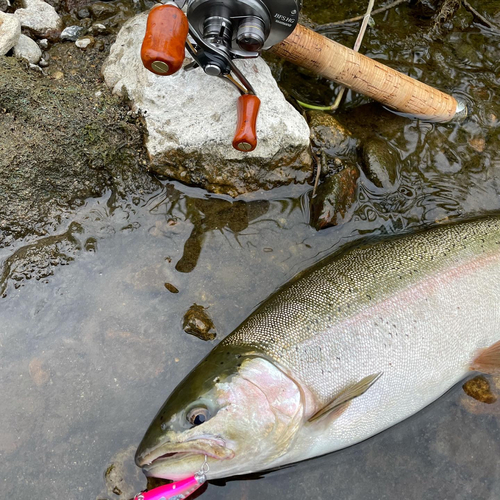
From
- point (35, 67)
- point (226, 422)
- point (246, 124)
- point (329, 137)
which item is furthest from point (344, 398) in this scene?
point (35, 67)

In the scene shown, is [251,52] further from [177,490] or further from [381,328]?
[177,490]

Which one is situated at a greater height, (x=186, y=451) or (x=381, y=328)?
(x=381, y=328)

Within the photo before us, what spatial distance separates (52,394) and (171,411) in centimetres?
82

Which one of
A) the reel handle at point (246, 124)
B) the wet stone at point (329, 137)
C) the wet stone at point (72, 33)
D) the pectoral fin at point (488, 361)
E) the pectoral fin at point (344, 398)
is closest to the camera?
the pectoral fin at point (344, 398)

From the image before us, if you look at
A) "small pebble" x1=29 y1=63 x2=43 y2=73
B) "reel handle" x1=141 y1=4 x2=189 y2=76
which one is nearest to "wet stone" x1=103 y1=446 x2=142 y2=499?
"reel handle" x1=141 y1=4 x2=189 y2=76

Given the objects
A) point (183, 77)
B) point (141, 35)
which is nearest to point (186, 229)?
point (183, 77)

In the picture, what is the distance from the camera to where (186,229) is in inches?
115

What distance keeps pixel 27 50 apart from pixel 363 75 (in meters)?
2.42

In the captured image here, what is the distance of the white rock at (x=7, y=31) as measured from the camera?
283cm

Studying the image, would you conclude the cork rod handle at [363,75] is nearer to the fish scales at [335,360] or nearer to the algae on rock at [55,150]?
the fish scales at [335,360]

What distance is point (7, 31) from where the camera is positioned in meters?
2.84

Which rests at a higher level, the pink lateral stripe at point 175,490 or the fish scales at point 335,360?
the fish scales at point 335,360

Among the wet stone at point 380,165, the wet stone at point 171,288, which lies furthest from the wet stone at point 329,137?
the wet stone at point 171,288

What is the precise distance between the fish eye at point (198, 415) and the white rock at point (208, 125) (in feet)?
4.80
